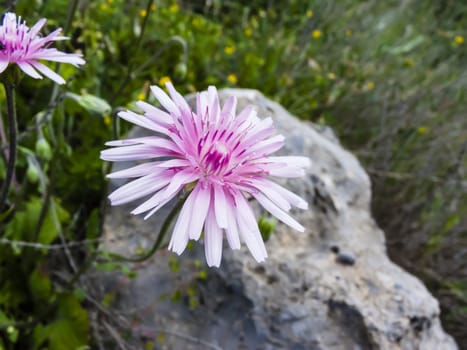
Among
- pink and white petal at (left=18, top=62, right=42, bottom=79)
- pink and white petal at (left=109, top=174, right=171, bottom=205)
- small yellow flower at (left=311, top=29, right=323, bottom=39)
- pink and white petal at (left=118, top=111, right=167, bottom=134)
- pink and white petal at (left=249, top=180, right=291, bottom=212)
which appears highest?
small yellow flower at (left=311, top=29, right=323, bottom=39)

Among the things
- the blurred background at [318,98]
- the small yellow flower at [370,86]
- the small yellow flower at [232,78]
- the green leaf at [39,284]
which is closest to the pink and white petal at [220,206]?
the blurred background at [318,98]

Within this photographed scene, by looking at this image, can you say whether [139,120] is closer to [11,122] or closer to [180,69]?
[11,122]

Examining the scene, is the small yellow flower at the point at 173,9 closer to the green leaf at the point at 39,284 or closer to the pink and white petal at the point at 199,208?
the green leaf at the point at 39,284

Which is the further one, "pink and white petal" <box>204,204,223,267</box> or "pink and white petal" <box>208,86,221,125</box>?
"pink and white petal" <box>208,86,221,125</box>

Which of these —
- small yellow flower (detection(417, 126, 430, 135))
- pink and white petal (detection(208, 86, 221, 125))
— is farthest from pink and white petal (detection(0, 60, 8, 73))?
small yellow flower (detection(417, 126, 430, 135))

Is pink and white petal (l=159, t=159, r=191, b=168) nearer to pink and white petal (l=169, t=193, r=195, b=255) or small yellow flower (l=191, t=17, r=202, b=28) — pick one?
pink and white petal (l=169, t=193, r=195, b=255)

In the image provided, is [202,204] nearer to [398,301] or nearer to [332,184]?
[398,301]
